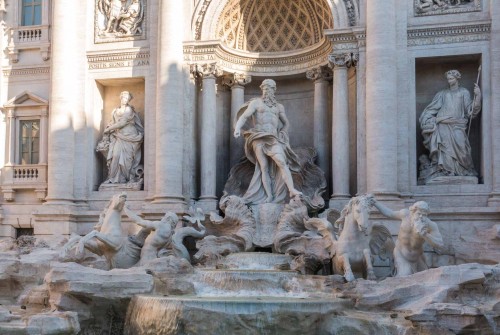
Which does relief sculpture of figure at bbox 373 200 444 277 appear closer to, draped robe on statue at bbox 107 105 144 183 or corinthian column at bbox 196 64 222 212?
corinthian column at bbox 196 64 222 212

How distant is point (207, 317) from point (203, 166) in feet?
24.7

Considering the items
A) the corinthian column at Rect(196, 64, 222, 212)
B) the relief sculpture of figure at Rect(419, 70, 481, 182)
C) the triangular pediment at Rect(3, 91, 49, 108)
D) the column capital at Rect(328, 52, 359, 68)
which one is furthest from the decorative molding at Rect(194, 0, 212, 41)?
the relief sculpture of figure at Rect(419, 70, 481, 182)

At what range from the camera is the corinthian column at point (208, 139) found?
1803 cm

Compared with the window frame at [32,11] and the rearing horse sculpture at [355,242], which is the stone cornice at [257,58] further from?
the rearing horse sculpture at [355,242]

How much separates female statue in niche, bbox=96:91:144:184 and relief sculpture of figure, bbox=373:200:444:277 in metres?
7.82

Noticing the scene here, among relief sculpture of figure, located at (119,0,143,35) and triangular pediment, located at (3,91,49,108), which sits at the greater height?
relief sculpture of figure, located at (119,0,143,35)

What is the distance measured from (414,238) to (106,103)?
33.6 feet

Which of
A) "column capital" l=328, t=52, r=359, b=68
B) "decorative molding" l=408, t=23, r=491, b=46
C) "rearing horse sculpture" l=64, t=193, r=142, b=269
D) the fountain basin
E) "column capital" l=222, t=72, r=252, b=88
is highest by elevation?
"decorative molding" l=408, t=23, r=491, b=46

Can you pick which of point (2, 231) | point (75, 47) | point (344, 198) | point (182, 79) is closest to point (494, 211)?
point (344, 198)

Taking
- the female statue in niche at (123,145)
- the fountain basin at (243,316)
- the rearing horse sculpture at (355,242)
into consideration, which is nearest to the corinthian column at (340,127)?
the rearing horse sculpture at (355,242)

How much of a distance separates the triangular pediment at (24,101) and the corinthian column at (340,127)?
27.1 feet

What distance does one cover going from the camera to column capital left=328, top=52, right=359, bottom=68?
17.3 m

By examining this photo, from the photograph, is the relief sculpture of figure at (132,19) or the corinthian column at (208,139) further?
the relief sculpture of figure at (132,19)

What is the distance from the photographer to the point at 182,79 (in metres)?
18.2
